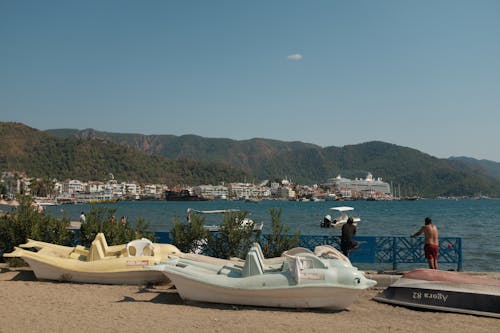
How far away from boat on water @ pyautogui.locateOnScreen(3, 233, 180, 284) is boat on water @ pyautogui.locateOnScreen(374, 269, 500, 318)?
5092mm

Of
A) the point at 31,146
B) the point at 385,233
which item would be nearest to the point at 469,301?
the point at 385,233

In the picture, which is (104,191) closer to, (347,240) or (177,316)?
(347,240)

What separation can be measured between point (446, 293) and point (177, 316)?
4.97 metres

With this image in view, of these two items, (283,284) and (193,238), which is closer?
(283,284)

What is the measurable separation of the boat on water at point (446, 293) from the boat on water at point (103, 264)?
509 centimetres

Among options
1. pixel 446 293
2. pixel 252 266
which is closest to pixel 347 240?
pixel 446 293

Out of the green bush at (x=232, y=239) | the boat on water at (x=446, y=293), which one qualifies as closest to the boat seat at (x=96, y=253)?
the green bush at (x=232, y=239)

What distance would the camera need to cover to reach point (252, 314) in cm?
836

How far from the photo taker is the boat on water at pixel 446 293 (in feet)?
27.8

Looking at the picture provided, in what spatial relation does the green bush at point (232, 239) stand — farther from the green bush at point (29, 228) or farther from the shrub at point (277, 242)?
the green bush at point (29, 228)

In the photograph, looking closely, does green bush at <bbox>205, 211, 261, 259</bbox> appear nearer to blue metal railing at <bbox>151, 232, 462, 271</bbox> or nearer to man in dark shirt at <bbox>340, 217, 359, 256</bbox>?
man in dark shirt at <bbox>340, 217, 359, 256</bbox>

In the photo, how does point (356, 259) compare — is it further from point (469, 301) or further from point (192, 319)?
point (192, 319)

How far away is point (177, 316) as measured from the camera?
8.15 m

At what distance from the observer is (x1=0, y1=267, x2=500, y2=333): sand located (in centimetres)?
743
